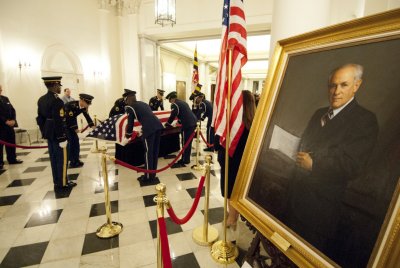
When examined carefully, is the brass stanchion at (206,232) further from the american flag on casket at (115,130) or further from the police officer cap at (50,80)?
the police officer cap at (50,80)

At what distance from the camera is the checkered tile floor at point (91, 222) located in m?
2.32

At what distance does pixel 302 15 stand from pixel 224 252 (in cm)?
276

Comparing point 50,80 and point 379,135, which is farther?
point 50,80

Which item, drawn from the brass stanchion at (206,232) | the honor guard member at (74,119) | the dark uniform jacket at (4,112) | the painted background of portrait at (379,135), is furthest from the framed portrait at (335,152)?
the dark uniform jacket at (4,112)

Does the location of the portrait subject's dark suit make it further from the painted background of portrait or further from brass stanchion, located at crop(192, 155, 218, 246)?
brass stanchion, located at crop(192, 155, 218, 246)

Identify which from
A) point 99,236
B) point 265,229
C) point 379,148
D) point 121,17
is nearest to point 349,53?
point 379,148

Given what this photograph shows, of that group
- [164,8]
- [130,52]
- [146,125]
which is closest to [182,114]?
[146,125]

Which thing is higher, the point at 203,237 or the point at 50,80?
the point at 50,80

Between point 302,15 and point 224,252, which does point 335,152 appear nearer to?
point 224,252

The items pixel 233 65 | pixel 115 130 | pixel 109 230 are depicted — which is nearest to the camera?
pixel 233 65

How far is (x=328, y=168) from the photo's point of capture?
103cm

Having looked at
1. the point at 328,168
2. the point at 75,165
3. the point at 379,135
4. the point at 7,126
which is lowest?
the point at 75,165

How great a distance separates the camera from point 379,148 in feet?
2.88

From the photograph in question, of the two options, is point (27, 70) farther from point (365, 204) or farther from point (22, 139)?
point (365, 204)
